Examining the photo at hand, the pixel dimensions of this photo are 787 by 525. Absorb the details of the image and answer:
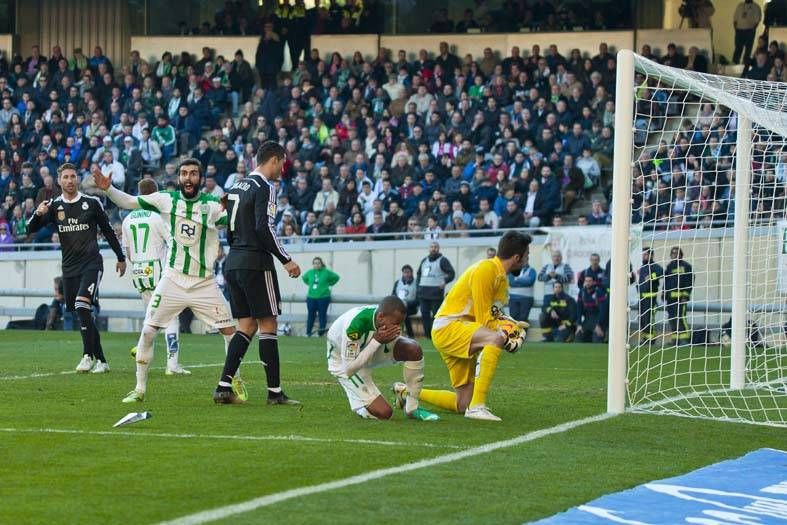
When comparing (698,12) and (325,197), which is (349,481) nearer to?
(325,197)

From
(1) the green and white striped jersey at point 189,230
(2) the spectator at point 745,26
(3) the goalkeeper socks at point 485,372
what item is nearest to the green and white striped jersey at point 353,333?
(3) the goalkeeper socks at point 485,372

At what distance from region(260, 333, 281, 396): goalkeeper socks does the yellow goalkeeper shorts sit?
131cm

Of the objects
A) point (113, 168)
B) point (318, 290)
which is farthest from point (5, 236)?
point (318, 290)

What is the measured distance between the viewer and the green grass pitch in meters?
6.28

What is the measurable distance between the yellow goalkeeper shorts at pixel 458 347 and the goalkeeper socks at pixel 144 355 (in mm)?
2317

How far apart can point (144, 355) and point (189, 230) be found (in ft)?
3.85

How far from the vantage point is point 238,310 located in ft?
35.9

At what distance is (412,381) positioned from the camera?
9.98 meters

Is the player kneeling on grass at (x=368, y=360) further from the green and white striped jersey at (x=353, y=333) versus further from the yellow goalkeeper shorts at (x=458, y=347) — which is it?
the yellow goalkeeper shorts at (x=458, y=347)

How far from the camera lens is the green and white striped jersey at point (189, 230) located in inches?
448

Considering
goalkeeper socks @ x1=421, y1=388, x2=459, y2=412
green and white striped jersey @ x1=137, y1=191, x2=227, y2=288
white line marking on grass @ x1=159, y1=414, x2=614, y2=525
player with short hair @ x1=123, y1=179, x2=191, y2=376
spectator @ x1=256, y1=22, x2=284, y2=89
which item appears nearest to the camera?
white line marking on grass @ x1=159, y1=414, x2=614, y2=525

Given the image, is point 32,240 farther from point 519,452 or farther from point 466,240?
point 519,452

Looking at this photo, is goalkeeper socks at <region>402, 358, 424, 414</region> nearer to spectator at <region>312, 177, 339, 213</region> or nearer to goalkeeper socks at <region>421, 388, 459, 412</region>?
goalkeeper socks at <region>421, 388, 459, 412</region>

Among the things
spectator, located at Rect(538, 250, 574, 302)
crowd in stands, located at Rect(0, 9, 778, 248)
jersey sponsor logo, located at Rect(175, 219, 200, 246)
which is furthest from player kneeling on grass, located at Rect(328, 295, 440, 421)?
crowd in stands, located at Rect(0, 9, 778, 248)
